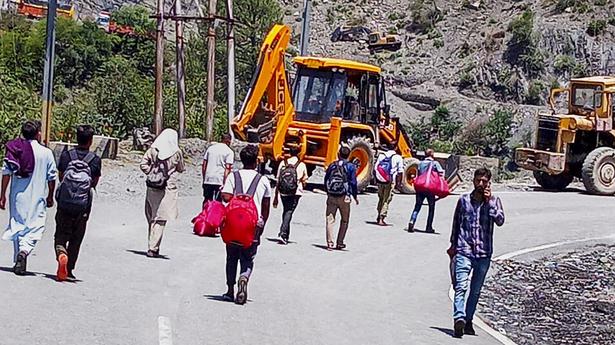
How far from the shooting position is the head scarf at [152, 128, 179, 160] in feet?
48.8

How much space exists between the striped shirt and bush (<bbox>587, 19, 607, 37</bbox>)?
65.7 metres

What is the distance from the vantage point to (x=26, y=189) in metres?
12.4

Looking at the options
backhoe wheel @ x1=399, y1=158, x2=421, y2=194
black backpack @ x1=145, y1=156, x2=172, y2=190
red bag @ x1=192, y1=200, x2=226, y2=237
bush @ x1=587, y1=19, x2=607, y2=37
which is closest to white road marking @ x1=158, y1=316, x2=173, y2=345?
black backpack @ x1=145, y1=156, x2=172, y2=190

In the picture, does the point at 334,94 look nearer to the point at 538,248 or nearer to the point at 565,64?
the point at 538,248

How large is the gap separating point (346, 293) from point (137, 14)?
7336cm

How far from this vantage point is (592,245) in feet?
73.8

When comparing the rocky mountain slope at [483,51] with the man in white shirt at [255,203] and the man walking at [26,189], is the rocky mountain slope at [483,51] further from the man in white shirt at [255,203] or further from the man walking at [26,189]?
the man walking at [26,189]

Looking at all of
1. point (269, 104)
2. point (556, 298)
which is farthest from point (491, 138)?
point (556, 298)

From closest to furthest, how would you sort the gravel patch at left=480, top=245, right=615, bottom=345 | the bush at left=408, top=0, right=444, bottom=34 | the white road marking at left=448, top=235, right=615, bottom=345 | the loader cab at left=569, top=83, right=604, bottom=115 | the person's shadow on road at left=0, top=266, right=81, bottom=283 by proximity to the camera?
the white road marking at left=448, top=235, right=615, bottom=345 → the person's shadow on road at left=0, top=266, right=81, bottom=283 → the gravel patch at left=480, top=245, right=615, bottom=345 → the loader cab at left=569, top=83, right=604, bottom=115 → the bush at left=408, top=0, right=444, bottom=34

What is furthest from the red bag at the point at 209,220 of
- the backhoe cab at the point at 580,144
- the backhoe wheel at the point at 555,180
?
the backhoe wheel at the point at 555,180

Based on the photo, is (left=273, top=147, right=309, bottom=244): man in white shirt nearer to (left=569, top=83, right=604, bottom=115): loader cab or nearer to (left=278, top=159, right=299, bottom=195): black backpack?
(left=278, top=159, right=299, bottom=195): black backpack

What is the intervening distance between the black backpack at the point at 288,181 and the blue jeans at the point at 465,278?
21.1 feet

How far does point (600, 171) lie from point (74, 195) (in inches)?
854

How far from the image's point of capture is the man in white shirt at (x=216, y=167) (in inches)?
740
